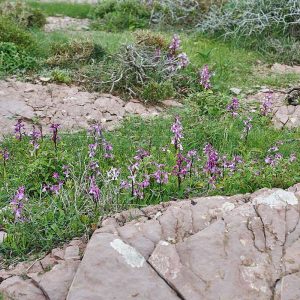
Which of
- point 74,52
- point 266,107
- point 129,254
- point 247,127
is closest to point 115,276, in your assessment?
point 129,254

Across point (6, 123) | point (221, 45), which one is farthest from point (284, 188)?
point (221, 45)

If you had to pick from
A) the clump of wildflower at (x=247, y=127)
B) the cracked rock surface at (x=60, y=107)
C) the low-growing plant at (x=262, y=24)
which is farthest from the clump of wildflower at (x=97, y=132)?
the low-growing plant at (x=262, y=24)

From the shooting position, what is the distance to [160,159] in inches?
218

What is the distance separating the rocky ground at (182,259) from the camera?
3891 mm

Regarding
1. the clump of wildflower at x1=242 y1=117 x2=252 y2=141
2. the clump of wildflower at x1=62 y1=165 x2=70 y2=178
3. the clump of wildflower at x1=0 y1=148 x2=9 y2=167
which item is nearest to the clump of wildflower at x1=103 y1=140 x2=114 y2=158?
the clump of wildflower at x1=62 y1=165 x2=70 y2=178

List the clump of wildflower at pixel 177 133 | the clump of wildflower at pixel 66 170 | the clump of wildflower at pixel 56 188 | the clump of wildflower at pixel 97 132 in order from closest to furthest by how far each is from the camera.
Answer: the clump of wildflower at pixel 56 188, the clump of wildflower at pixel 66 170, the clump of wildflower at pixel 177 133, the clump of wildflower at pixel 97 132

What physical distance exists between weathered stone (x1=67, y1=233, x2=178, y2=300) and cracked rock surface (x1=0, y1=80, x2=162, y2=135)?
266cm

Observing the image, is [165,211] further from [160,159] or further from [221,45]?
[221,45]

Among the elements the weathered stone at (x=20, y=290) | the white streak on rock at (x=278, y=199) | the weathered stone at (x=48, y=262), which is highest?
the white streak on rock at (x=278, y=199)

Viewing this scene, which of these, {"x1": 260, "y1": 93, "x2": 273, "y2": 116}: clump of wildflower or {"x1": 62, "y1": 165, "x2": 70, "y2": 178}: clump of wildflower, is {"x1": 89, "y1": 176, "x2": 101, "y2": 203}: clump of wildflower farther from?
{"x1": 260, "y1": 93, "x2": 273, "y2": 116}: clump of wildflower

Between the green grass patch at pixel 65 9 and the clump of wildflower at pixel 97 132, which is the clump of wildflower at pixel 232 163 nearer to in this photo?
→ the clump of wildflower at pixel 97 132

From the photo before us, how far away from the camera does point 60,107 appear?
274 inches

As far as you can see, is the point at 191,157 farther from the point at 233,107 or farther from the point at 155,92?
the point at 155,92

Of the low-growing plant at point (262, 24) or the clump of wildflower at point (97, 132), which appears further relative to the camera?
the low-growing plant at point (262, 24)
